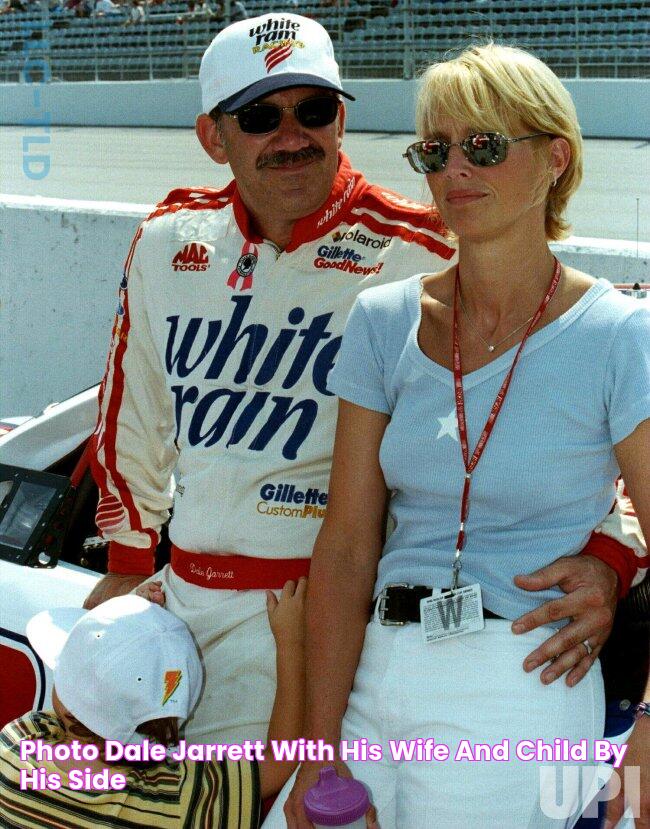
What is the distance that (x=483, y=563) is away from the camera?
1.89 m

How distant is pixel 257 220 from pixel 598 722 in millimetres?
1320

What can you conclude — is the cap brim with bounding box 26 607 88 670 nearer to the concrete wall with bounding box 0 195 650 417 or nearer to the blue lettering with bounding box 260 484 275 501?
the blue lettering with bounding box 260 484 275 501

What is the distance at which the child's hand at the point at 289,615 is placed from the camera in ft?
7.17

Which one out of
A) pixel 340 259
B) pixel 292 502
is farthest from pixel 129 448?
pixel 340 259

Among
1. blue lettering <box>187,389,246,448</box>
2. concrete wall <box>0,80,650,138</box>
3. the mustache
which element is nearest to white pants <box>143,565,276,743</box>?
blue lettering <box>187,389,246,448</box>

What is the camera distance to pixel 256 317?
2.48 metres

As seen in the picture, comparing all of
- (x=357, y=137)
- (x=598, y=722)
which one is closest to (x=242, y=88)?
(x=598, y=722)

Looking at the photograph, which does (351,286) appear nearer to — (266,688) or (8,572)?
(266,688)

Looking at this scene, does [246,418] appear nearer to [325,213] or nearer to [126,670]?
[325,213]

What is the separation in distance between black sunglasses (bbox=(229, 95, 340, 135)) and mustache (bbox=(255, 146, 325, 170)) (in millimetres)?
54

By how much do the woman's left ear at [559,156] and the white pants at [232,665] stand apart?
102 centimetres

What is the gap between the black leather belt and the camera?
192cm

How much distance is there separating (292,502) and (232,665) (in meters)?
0.36

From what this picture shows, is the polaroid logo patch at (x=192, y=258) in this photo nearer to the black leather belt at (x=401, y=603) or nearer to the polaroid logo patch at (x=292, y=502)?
the polaroid logo patch at (x=292, y=502)
